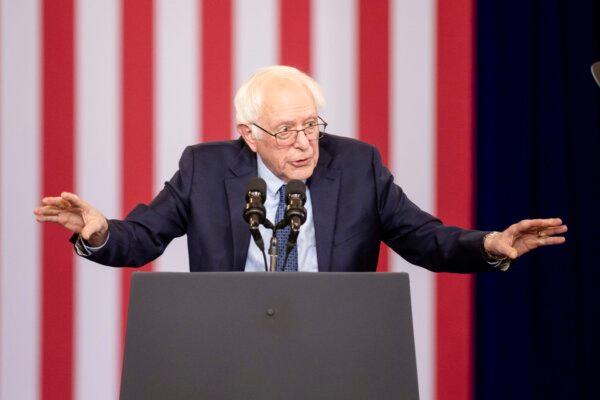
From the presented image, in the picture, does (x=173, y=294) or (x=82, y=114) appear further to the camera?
→ (x=82, y=114)

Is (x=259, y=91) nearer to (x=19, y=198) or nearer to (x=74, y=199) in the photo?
(x=74, y=199)

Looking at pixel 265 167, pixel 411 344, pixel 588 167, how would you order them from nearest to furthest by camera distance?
pixel 411 344
pixel 265 167
pixel 588 167

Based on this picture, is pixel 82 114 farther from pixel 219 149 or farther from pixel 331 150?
pixel 331 150

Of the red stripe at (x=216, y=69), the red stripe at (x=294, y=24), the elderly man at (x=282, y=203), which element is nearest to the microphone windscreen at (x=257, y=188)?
the elderly man at (x=282, y=203)

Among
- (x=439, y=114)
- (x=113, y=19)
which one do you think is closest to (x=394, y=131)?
(x=439, y=114)

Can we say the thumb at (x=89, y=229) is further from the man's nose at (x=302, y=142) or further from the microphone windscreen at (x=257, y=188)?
the man's nose at (x=302, y=142)

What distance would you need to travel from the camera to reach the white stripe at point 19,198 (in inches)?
126

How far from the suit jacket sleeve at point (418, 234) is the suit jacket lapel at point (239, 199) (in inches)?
14.3

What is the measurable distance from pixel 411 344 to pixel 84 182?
2.03 metres

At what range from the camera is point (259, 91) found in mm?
2426

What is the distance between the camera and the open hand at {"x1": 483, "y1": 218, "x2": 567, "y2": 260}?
1988mm

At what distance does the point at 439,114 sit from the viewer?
10.8ft

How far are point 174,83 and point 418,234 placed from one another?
1.30 meters

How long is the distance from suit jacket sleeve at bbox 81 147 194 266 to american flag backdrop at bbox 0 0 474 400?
797 mm
